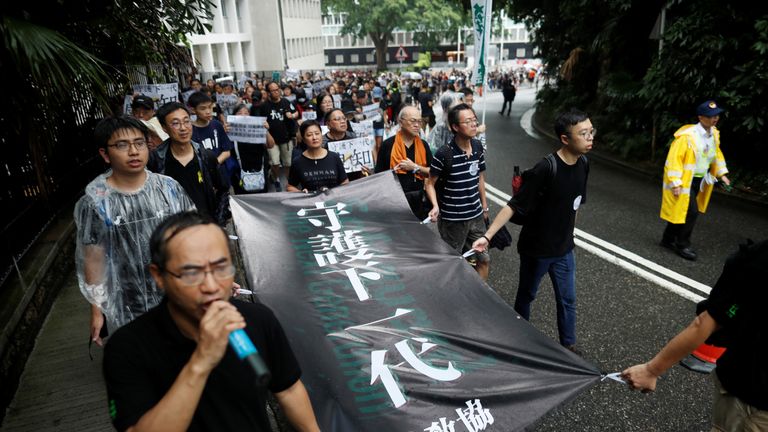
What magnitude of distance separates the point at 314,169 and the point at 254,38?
3931 centimetres

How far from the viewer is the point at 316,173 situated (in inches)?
195

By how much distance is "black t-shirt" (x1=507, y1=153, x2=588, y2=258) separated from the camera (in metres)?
3.70

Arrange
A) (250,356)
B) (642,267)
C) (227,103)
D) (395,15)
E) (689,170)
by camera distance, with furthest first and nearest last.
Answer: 1. (395,15)
2. (227,103)
3. (689,170)
4. (642,267)
5. (250,356)

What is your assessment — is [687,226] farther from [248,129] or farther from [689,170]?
[248,129]

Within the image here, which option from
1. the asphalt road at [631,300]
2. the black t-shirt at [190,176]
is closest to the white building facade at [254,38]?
the asphalt road at [631,300]

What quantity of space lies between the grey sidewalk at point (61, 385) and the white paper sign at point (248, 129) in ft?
10.9

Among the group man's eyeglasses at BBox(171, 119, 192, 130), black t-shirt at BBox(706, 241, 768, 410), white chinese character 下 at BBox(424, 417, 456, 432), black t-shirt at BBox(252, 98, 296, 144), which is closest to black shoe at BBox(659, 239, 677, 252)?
black t-shirt at BBox(706, 241, 768, 410)

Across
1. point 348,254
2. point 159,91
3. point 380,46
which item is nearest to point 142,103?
point 159,91

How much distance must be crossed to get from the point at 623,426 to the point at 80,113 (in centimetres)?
791

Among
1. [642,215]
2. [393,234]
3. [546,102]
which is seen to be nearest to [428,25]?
[546,102]

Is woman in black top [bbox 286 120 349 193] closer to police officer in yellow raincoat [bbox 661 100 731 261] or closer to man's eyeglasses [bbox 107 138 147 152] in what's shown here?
man's eyeglasses [bbox 107 138 147 152]

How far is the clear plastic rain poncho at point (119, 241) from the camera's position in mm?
3002

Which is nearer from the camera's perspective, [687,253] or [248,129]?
[687,253]

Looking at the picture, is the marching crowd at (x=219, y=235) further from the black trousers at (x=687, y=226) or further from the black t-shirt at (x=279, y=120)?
the black t-shirt at (x=279, y=120)
